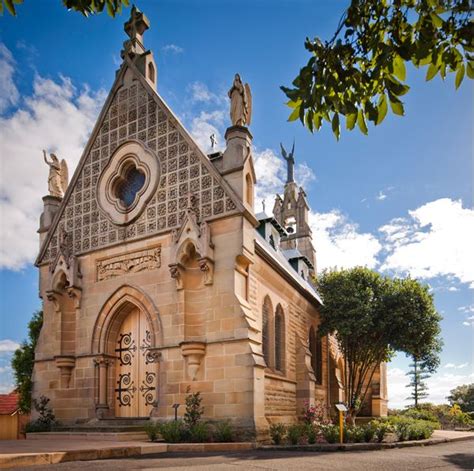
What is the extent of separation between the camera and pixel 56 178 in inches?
846

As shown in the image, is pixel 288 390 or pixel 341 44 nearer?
pixel 341 44

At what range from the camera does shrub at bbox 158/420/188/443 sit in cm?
1374

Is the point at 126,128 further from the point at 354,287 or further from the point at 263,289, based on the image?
the point at 354,287

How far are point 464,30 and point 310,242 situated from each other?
117ft

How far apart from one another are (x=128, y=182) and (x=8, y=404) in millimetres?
19518

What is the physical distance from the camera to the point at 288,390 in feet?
65.3

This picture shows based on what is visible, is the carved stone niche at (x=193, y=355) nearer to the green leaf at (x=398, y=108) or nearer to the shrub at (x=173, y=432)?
the shrub at (x=173, y=432)

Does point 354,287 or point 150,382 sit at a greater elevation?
point 354,287

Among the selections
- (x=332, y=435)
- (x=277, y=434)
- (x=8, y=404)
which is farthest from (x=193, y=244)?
(x=8, y=404)

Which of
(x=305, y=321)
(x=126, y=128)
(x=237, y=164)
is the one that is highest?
(x=126, y=128)

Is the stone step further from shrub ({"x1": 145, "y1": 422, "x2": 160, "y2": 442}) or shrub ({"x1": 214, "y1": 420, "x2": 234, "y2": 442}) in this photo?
shrub ({"x1": 214, "y1": 420, "x2": 234, "y2": 442})

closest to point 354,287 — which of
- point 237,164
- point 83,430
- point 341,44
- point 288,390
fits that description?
point 288,390

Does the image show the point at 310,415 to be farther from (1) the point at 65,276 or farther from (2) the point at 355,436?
(1) the point at 65,276

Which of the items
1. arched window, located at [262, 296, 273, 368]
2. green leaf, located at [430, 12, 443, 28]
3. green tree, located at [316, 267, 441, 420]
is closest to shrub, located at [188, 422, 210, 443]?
arched window, located at [262, 296, 273, 368]
